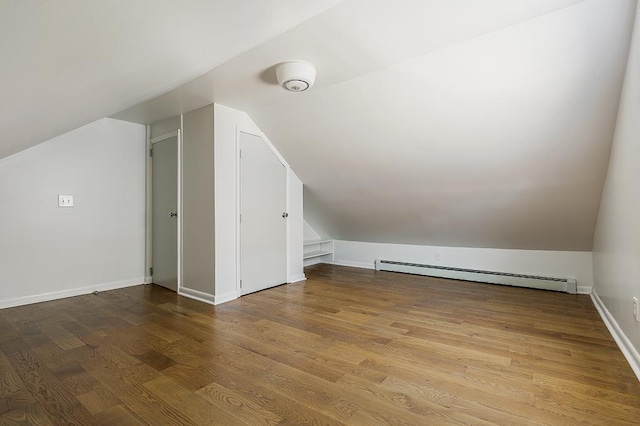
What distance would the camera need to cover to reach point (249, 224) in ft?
12.0

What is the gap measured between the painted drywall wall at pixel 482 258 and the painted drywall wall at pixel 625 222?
3.30ft

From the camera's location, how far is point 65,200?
138 inches

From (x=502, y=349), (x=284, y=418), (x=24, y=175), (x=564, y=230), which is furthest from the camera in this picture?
(x=564, y=230)

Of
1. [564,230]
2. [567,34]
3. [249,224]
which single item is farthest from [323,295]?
[567,34]

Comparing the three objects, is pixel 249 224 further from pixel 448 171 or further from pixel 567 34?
pixel 567 34

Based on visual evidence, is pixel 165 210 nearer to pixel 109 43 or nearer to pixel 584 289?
pixel 109 43

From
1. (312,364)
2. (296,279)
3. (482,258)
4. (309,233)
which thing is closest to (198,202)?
(296,279)

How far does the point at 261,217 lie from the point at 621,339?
11.0ft

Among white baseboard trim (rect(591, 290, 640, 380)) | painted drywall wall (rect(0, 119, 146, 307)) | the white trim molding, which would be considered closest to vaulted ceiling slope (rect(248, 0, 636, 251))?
the white trim molding

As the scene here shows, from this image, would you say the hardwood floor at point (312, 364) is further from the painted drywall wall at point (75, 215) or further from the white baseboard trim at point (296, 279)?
the white baseboard trim at point (296, 279)

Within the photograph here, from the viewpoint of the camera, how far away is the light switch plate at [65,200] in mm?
3459

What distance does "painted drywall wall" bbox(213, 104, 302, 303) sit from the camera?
10.9ft

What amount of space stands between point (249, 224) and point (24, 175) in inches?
91.4

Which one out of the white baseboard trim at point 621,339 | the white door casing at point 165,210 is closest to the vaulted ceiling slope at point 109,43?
the white door casing at point 165,210
